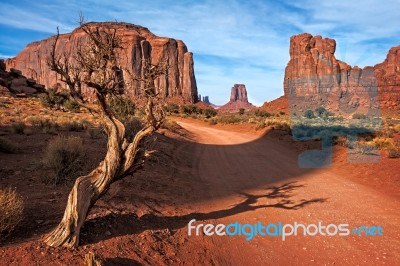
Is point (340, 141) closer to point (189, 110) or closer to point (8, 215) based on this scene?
point (8, 215)

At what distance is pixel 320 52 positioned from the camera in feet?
395

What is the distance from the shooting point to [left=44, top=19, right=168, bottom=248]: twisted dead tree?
5.21 meters

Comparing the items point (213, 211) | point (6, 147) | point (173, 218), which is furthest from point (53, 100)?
point (173, 218)

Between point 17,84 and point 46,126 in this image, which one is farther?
point 17,84

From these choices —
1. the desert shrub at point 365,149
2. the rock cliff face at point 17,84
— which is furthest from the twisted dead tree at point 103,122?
the rock cliff face at point 17,84

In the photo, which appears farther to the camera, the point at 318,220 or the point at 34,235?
the point at 318,220

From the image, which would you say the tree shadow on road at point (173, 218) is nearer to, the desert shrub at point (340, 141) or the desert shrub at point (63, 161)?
the desert shrub at point (63, 161)

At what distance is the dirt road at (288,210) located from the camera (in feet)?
20.2

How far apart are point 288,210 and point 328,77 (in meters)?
108

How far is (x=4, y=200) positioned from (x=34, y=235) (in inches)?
27.6

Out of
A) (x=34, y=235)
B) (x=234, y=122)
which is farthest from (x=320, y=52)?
(x=34, y=235)

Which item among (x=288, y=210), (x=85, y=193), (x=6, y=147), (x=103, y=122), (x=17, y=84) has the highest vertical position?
(x=17, y=84)

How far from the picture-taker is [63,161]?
921 centimetres

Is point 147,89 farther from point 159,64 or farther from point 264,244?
point 264,244
